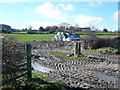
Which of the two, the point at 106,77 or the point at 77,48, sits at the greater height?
the point at 77,48

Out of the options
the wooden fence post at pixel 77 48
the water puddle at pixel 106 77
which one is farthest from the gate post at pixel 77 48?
the water puddle at pixel 106 77

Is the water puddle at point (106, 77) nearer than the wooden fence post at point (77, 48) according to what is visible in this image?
Yes

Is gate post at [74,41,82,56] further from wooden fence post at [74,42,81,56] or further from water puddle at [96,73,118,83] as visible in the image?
water puddle at [96,73,118,83]

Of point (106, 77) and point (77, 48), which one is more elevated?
point (77, 48)

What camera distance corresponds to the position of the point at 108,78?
1030 cm

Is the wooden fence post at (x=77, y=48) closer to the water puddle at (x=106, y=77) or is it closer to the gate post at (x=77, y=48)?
the gate post at (x=77, y=48)

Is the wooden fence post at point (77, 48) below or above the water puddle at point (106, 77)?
above

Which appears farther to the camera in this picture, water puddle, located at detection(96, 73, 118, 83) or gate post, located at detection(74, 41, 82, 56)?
gate post, located at detection(74, 41, 82, 56)

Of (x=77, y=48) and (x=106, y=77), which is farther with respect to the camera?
(x=77, y=48)

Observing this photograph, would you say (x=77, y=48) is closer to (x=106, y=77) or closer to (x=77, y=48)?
(x=77, y=48)

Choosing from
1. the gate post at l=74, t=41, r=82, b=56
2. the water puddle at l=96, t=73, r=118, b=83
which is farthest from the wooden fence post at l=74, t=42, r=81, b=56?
the water puddle at l=96, t=73, r=118, b=83

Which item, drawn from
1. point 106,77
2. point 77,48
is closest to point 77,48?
point 77,48

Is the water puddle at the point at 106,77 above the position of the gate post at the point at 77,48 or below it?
below

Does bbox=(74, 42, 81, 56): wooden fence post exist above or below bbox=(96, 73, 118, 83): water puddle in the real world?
above
